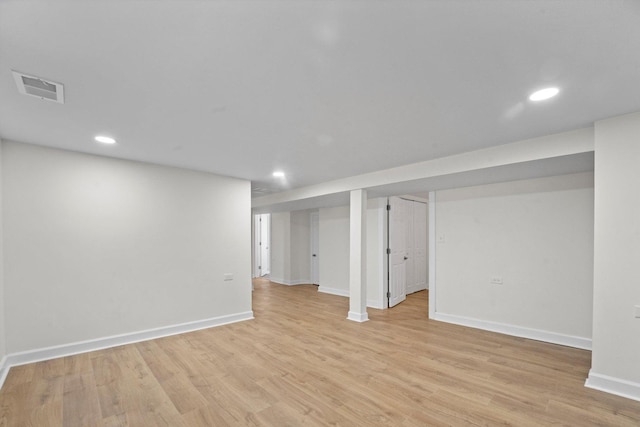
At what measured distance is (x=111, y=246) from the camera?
383cm

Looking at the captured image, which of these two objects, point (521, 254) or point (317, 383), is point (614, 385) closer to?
point (521, 254)

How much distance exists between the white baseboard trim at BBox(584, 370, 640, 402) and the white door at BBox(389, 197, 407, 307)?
3320 millimetres

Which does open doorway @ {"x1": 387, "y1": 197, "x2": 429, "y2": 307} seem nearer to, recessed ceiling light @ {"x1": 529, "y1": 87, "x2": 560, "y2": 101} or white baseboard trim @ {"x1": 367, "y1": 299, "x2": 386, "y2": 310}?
white baseboard trim @ {"x1": 367, "y1": 299, "x2": 386, "y2": 310}

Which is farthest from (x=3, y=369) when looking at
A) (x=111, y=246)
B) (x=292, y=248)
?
(x=292, y=248)

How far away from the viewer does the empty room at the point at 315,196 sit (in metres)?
1.53

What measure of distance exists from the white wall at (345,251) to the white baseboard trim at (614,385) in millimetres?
3285

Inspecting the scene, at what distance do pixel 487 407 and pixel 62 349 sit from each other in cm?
452

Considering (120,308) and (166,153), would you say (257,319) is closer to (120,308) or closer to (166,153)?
(120,308)

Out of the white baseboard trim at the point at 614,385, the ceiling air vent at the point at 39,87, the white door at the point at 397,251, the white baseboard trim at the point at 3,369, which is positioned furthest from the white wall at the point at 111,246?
the white baseboard trim at the point at 614,385

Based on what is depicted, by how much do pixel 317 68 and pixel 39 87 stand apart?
6.49 ft

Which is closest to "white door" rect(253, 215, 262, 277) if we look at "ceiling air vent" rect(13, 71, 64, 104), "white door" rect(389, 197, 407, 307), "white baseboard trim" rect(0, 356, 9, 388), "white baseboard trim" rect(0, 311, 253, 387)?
"white baseboard trim" rect(0, 311, 253, 387)

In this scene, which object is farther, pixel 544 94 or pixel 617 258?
pixel 617 258

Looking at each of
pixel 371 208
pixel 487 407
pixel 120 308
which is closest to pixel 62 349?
pixel 120 308

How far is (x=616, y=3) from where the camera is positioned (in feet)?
4.25
